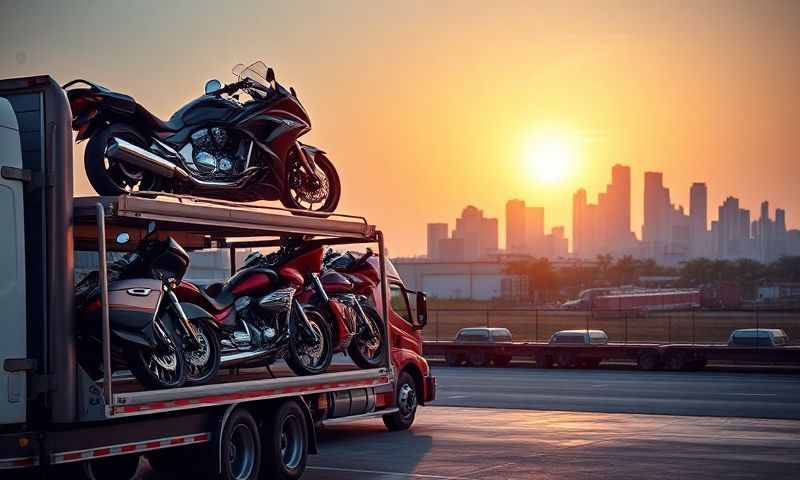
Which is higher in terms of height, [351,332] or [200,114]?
[200,114]

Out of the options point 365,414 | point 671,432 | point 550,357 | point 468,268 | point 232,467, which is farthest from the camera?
point 468,268

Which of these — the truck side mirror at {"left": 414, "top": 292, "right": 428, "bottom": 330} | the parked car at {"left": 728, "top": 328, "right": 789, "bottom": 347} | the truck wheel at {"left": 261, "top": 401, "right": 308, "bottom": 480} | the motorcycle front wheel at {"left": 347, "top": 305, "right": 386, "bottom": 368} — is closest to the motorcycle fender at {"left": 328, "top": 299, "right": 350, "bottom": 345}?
the motorcycle front wheel at {"left": 347, "top": 305, "right": 386, "bottom": 368}

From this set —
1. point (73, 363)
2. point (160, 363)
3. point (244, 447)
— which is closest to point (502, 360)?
point (244, 447)

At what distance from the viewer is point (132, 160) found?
1341cm

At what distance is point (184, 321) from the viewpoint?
39.1 ft

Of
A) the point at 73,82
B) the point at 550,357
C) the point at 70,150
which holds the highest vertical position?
the point at 73,82

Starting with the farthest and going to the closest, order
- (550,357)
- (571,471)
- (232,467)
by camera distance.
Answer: (550,357) < (571,471) < (232,467)

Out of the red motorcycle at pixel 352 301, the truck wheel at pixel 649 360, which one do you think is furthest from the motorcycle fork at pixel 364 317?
the truck wheel at pixel 649 360

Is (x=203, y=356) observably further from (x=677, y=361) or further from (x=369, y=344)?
(x=677, y=361)

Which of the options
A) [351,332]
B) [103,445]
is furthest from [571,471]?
[103,445]

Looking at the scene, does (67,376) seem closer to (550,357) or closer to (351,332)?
(351,332)

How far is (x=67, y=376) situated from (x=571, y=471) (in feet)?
20.9

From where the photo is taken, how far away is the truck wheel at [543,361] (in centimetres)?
3681

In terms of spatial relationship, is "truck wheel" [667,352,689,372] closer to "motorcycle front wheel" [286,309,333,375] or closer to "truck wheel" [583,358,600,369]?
"truck wheel" [583,358,600,369]
